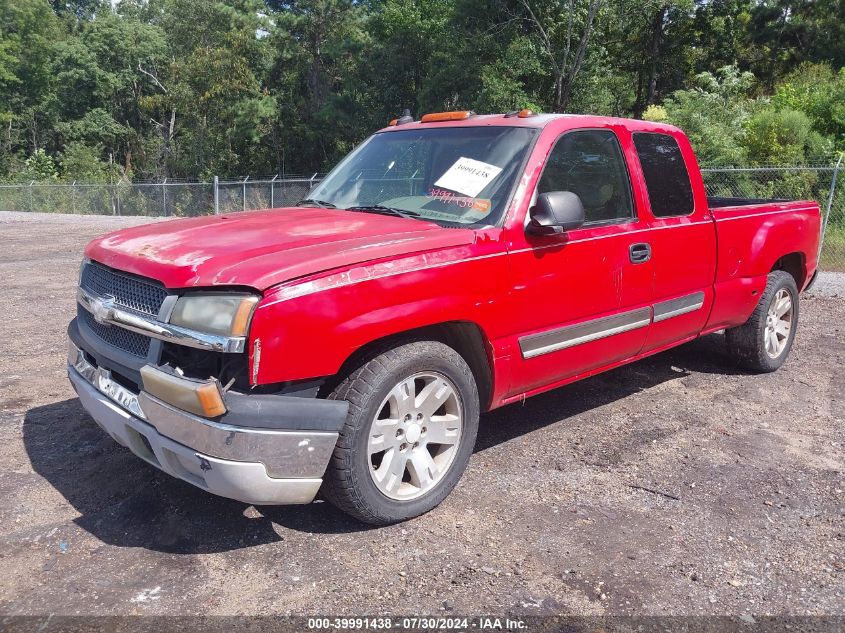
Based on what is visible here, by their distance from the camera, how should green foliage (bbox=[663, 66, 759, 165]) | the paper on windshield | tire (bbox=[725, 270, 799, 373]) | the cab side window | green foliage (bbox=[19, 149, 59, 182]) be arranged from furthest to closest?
green foliage (bbox=[19, 149, 59, 182])
green foliage (bbox=[663, 66, 759, 165])
tire (bbox=[725, 270, 799, 373])
the cab side window
the paper on windshield

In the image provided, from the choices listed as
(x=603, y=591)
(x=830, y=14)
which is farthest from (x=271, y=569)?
(x=830, y=14)

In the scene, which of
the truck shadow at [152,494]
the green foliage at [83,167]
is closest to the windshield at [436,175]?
the truck shadow at [152,494]

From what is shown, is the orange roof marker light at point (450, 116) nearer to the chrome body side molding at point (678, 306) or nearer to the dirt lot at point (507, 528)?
the chrome body side molding at point (678, 306)

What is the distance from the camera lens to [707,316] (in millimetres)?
5062

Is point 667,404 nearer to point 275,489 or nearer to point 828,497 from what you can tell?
point 828,497

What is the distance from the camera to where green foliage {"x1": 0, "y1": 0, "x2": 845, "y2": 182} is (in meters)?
22.6

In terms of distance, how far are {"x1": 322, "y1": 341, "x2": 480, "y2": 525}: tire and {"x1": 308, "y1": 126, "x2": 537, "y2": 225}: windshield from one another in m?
0.87

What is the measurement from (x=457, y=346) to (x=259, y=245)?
113 cm

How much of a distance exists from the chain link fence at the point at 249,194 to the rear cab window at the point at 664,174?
744 cm

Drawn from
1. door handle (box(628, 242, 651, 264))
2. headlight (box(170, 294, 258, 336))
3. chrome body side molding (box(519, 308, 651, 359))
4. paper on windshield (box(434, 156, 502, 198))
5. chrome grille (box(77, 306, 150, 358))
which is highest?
paper on windshield (box(434, 156, 502, 198))

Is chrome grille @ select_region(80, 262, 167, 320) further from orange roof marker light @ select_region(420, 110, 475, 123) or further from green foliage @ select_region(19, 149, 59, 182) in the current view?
green foliage @ select_region(19, 149, 59, 182)

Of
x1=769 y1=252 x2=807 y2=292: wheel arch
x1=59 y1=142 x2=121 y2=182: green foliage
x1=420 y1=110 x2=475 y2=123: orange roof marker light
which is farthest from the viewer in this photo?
x1=59 y1=142 x2=121 y2=182: green foliage

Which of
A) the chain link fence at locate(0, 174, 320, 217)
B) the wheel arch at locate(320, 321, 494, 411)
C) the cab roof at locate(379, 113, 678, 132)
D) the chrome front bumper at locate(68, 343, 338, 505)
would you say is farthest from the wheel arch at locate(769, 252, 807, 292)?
the chain link fence at locate(0, 174, 320, 217)

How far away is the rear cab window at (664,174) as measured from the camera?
458cm
